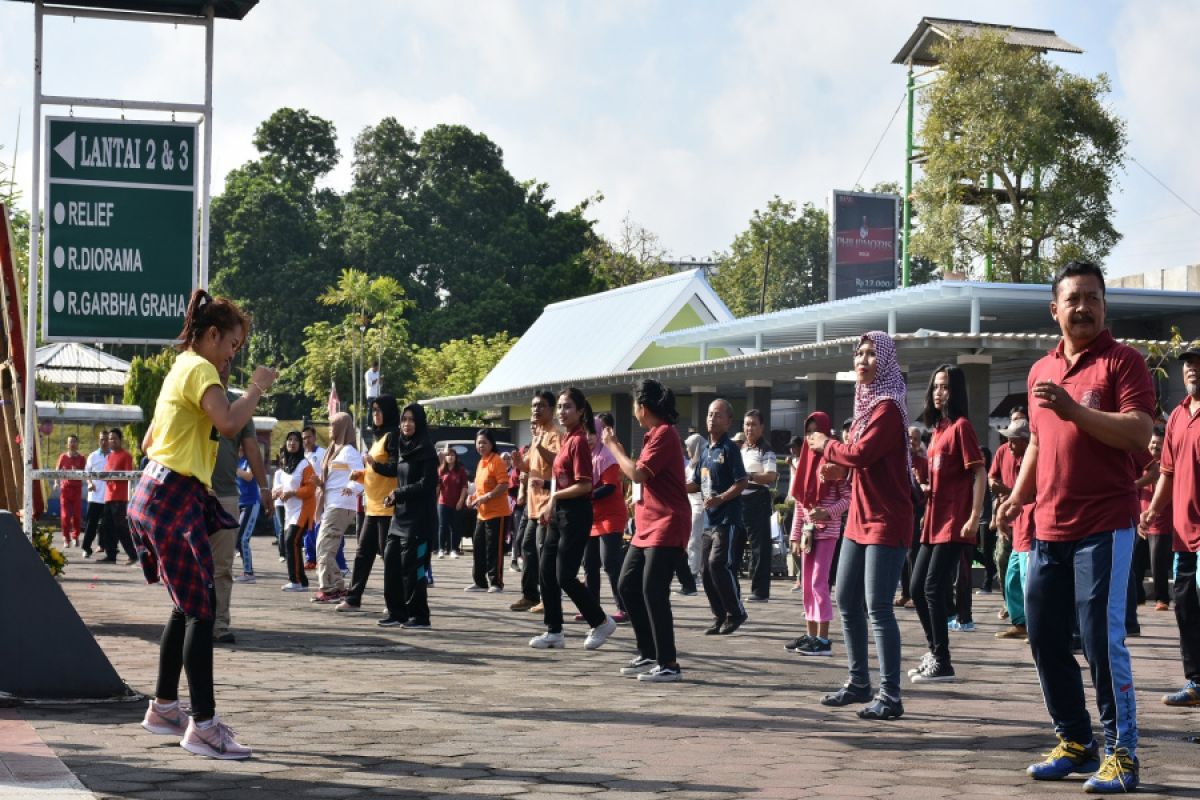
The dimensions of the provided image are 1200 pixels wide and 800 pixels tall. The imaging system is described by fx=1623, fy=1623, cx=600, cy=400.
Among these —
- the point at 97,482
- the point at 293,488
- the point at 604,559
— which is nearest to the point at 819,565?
the point at 604,559

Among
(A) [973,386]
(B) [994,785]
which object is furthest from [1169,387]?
(B) [994,785]

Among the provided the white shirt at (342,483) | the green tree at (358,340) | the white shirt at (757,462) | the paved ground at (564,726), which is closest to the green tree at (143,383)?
the green tree at (358,340)

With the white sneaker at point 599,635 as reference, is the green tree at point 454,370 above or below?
above

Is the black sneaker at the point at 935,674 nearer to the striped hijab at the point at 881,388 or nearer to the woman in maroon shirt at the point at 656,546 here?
the woman in maroon shirt at the point at 656,546

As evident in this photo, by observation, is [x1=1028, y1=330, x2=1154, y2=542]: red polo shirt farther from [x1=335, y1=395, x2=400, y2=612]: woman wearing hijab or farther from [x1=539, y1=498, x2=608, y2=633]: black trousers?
[x1=335, y1=395, x2=400, y2=612]: woman wearing hijab

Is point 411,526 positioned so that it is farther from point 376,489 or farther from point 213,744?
point 213,744

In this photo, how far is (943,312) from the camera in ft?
99.3

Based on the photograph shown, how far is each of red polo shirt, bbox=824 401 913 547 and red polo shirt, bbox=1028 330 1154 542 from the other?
1772mm

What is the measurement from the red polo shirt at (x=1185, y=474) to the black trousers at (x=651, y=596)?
286cm

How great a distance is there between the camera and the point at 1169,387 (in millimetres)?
30203

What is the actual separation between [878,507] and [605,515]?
13.6ft

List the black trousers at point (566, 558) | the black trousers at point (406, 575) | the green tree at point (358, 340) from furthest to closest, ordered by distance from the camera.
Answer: the green tree at point (358, 340) → the black trousers at point (406, 575) → the black trousers at point (566, 558)

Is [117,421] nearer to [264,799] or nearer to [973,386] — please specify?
[973,386]

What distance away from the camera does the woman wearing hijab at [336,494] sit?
15.1 meters
